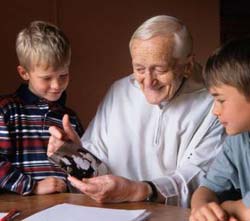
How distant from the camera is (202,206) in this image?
139 cm

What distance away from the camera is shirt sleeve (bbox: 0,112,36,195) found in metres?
1.78

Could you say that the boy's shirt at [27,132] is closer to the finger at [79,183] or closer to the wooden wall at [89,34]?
the finger at [79,183]

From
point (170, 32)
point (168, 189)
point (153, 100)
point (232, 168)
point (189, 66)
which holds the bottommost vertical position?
point (168, 189)

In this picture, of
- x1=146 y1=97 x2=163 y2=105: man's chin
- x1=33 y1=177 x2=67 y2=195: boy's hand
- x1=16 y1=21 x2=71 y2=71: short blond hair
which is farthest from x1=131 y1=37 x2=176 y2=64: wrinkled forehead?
x1=33 y1=177 x2=67 y2=195: boy's hand

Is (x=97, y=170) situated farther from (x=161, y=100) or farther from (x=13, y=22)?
(x=13, y=22)

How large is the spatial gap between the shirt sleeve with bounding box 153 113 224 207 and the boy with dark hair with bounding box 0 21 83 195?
341mm

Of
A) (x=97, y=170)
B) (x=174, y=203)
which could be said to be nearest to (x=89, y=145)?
(x=97, y=170)

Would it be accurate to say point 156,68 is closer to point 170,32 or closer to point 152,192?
point 170,32

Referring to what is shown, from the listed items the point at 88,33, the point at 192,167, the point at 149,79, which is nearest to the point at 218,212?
the point at 192,167

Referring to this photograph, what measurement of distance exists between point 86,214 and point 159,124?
577mm

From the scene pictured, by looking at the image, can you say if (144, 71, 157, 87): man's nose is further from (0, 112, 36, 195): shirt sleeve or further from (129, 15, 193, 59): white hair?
(0, 112, 36, 195): shirt sleeve

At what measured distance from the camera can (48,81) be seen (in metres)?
1.89

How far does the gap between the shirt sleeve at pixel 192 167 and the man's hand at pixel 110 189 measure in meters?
0.10

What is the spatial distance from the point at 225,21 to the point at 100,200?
116 inches
